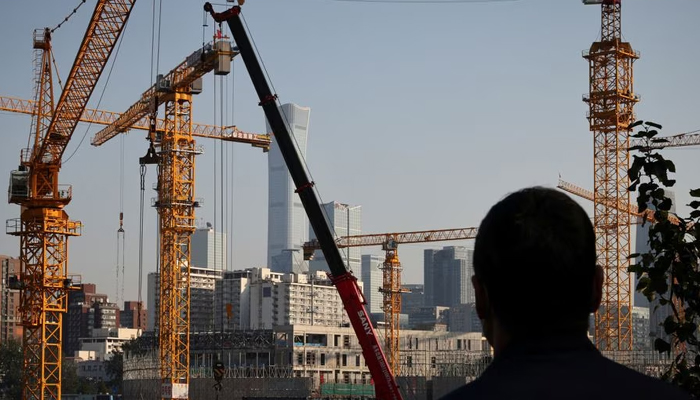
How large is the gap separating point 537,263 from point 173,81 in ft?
240

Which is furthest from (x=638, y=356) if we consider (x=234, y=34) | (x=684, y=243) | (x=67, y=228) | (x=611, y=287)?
(x=684, y=243)

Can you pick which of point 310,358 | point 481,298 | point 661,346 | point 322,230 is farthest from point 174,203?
point 310,358

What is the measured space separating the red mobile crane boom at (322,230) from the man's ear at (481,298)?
27.5m

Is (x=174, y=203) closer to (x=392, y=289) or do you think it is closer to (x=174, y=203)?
(x=174, y=203)

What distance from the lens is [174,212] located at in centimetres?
7556

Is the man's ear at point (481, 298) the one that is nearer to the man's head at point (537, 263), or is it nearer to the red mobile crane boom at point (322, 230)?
the man's head at point (537, 263)

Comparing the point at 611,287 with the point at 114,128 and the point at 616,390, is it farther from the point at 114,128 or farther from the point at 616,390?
the point at 616,390

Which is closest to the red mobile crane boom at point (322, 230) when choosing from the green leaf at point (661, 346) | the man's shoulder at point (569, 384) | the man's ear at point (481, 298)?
the green leaf at point (661, 346)

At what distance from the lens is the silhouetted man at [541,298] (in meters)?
3.14

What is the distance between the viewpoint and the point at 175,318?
77375 mm

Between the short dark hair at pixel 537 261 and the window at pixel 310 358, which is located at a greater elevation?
the short dark hair at pixel 537 261

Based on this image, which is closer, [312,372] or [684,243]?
[684,243]

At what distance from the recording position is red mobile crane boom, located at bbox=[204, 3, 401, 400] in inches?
1227

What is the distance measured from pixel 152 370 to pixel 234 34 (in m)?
68.3
